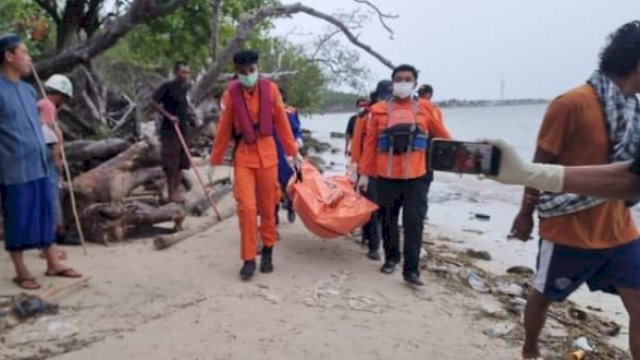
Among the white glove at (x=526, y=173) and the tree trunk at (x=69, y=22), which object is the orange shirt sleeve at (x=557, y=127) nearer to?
the white glove at (x=526, y=173)

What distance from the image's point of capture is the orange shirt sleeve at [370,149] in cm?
554

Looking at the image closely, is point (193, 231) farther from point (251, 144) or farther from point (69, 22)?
point (69, 22)

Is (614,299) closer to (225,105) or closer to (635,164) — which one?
(225,105)

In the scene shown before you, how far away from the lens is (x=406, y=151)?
528 cm

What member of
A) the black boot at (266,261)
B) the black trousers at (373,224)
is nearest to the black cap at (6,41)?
the black boot at (266,261)

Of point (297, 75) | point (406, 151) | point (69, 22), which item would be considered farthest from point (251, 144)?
point (297, 75)

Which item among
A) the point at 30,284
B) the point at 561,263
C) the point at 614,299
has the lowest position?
the point at 614,299

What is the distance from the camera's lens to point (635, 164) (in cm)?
215

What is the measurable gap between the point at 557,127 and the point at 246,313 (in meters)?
2.38

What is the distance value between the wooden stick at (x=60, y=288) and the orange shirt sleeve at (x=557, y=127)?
133 inches

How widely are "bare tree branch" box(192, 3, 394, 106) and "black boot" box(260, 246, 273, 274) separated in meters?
4.29

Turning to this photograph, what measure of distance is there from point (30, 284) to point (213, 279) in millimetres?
1347

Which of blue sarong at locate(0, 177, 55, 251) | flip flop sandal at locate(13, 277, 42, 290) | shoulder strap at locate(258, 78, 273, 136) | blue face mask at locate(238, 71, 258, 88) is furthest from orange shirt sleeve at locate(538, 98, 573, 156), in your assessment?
flip flop sandal at locate(13, 277, 42, 290)

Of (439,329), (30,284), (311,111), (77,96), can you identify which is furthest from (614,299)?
(311,111)
